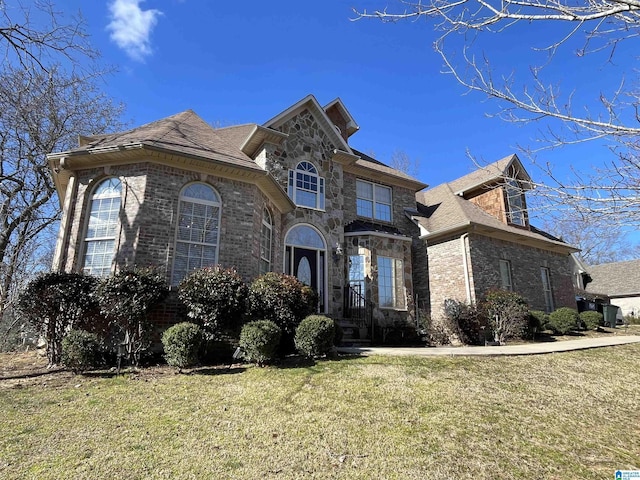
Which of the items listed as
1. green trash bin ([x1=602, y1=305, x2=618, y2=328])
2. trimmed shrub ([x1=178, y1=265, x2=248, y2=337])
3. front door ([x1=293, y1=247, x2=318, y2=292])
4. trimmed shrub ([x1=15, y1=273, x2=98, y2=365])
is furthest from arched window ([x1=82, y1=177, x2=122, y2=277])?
green trash bin ([x1=602, y1=305, x2=618, y2=328])

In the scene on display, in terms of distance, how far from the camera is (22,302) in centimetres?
710

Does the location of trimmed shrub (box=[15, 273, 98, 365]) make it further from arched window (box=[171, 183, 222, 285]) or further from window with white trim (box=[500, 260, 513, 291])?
window with white trim (box=[500, 260, 513, 291])

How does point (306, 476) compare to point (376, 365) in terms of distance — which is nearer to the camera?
point (306, 476)

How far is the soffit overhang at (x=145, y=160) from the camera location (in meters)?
8.89

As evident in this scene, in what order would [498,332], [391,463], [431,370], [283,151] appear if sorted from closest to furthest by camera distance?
[391,463], [431,370], [498,332], [283,151]

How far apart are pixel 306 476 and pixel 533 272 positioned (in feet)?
51.9

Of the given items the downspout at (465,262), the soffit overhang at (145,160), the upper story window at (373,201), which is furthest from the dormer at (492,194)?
the soffit overhang at (145,160)

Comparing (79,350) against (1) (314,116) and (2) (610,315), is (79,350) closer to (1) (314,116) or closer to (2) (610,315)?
(1) (314,116)

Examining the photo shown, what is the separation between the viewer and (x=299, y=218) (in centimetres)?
1299

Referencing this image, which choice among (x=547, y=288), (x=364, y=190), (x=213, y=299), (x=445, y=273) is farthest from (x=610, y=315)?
(x=213, y=299)

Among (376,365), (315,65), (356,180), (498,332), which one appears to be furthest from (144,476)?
(356,180)

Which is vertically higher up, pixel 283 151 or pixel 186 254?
pixel 283 151

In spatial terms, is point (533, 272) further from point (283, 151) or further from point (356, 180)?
point (283, 151)

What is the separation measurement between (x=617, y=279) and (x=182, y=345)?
35.3m
